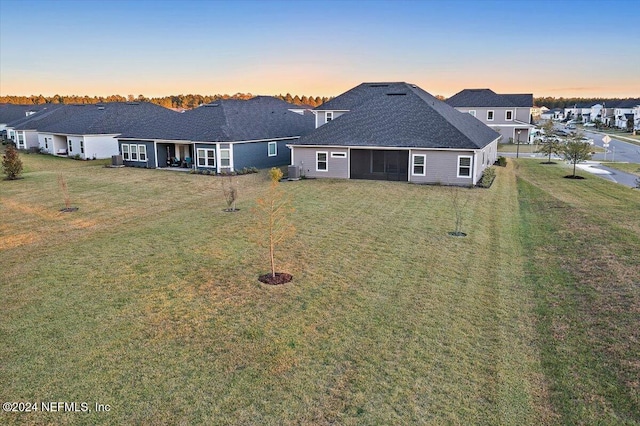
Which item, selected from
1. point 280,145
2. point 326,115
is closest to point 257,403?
point 280,145

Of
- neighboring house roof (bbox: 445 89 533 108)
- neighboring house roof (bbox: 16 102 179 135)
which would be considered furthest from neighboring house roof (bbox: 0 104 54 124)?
neighboring house roof (bbox: 445 89 533 108)

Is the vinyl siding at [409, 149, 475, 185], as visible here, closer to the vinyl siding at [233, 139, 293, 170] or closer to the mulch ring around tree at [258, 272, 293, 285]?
the vinyl siding at [233, 139, 293, 170]

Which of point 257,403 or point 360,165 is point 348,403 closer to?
point 257,403

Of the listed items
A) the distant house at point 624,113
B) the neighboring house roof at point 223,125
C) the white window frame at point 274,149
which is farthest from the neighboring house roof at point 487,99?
the distant house at point 624,113

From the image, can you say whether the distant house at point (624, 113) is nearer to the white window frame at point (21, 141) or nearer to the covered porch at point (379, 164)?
the covered porch at point (379, 164)

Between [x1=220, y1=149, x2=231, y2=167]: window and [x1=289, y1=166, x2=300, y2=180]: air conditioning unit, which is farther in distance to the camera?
[x1=220, y1=149, x2=231, y2=167]: window

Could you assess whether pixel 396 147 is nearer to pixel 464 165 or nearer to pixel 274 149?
pixel 464 165
